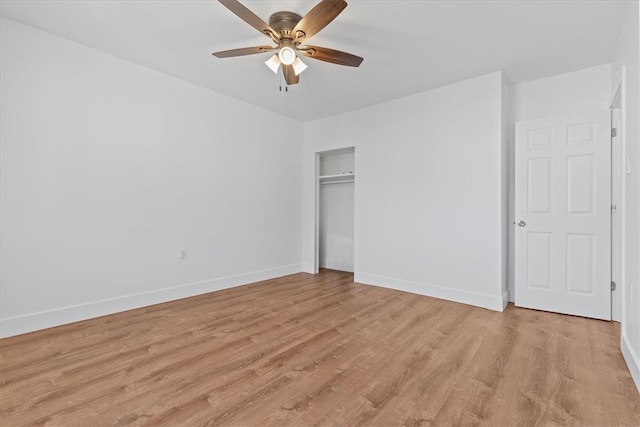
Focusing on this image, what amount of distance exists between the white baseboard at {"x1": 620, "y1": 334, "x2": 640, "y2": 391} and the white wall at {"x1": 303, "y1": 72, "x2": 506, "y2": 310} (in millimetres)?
1011

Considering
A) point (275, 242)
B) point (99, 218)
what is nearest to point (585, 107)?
point (275, 242)

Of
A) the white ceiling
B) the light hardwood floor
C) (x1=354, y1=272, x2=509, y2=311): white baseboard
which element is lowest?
the light hardwood floor

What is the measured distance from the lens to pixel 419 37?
2486 millimetres

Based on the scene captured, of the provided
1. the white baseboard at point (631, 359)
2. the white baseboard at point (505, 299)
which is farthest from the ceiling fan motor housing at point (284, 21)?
the white baseboard at point (505, 299)

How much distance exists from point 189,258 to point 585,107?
15.9 feet

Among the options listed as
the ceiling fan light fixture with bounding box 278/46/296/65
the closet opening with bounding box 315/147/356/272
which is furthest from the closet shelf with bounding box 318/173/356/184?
the ceiling fan light fixture with bounding box 278/46/296/65

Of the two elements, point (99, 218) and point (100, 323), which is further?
point (99, 218)

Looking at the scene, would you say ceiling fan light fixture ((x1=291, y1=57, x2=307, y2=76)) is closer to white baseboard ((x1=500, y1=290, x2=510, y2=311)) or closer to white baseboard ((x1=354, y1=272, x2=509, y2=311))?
white baseboard ((x1=354, y1=272, x2=509, y2=311))

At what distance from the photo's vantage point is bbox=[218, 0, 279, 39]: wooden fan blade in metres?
1.76

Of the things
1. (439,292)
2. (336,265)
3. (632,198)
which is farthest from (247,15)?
(336,265)

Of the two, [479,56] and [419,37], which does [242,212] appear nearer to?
[419,37]

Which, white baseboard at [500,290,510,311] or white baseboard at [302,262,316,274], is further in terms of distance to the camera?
white baseboard at [302,262,316,274]

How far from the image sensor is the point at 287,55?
2303mm

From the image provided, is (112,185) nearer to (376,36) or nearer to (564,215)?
(376,36)
